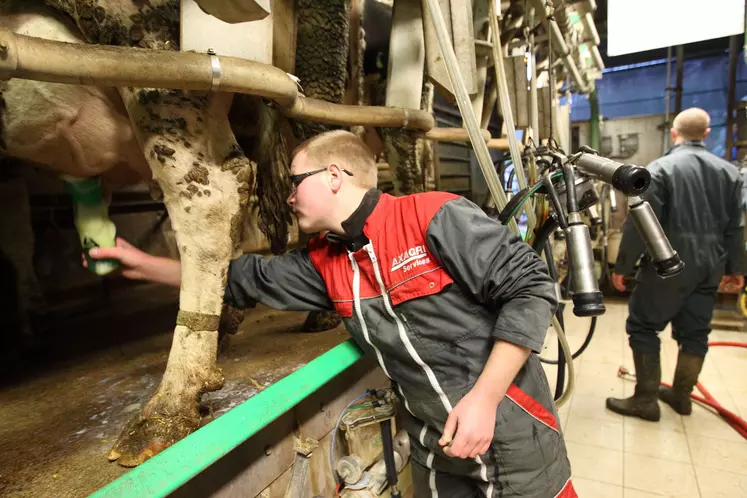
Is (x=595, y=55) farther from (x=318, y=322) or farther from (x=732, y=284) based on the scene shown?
(x=318, y=322)

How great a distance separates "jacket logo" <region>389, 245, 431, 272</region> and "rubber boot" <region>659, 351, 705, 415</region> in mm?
2551

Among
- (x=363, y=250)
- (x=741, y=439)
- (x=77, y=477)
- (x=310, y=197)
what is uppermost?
(x=310, y=197)

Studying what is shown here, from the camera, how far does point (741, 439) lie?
254 cm

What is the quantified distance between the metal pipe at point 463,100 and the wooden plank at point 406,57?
569 millimetres

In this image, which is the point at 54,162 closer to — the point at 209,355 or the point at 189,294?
the point at 189,294

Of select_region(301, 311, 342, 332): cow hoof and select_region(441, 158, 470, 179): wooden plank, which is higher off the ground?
select_region(441, 158, 470, 179): wooden plank

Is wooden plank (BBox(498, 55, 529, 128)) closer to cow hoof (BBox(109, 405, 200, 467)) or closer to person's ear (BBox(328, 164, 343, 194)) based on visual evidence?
person's ear (BBox(328, 164, 343, 194))

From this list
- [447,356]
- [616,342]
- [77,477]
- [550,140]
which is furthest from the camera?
[616,342]

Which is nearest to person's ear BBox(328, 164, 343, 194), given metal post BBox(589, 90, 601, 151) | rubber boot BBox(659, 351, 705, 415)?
rubber boot BBox(659, 351, 705, 415)

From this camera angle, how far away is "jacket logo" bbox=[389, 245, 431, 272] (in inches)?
42.8

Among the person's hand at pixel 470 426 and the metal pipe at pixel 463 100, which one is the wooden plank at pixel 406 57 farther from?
the person's hand at pixel 470 426

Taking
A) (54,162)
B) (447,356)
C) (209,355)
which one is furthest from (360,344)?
(54,162)

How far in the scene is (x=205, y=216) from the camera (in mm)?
1174

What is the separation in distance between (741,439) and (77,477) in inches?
127
